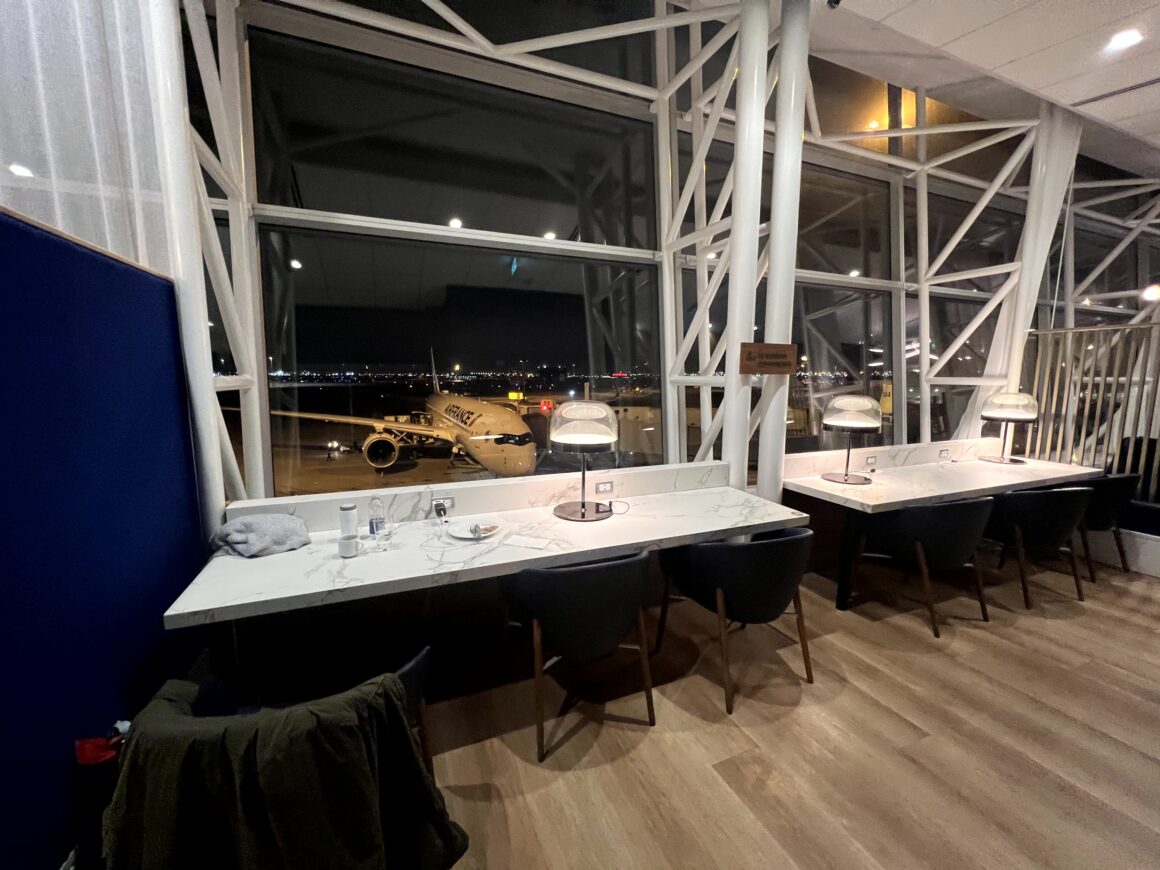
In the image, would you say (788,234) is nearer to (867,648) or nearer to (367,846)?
(867,648)

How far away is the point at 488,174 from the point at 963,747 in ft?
12.2

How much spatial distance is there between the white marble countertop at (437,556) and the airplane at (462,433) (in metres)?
0.80

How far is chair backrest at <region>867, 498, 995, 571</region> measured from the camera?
2348mm

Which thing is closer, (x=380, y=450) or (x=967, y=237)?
(x=380, y=450)

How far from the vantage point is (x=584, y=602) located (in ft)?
5.18

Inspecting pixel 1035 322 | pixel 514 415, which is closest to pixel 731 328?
pixel 514 415

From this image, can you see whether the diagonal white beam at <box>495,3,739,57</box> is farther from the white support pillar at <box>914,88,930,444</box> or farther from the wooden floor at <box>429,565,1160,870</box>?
the wooden floor at <box>429,565,1160,870</box>

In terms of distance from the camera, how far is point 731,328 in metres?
2.60

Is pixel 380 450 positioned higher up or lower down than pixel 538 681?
higher up

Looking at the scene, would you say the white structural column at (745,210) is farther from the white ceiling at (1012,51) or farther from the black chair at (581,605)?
the black chair at (581,605)

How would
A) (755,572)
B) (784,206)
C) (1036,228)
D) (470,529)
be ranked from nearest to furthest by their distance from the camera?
(755,572)
(470,529)
(784,206)
(1036,228)

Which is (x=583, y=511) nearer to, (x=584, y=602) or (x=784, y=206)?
(x=584, y=602)

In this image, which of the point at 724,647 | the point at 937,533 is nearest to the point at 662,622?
the point at 724,647

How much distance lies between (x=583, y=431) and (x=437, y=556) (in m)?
0.77
